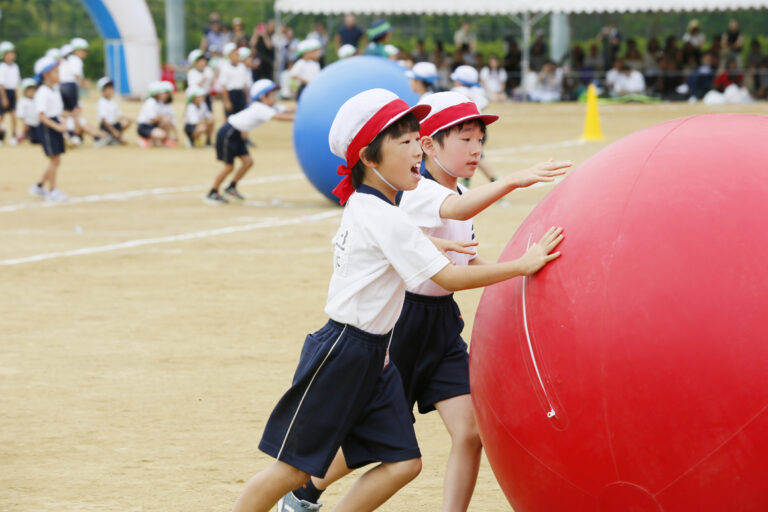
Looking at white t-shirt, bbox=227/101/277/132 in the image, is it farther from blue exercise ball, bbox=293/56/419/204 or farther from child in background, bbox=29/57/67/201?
child in background, bbox=29/57/67/201

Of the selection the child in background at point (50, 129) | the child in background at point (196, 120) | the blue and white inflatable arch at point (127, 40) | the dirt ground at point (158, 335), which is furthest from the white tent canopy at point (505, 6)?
the child in background at point (50, 129)

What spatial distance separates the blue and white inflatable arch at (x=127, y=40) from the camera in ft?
98.8

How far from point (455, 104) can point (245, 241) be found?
7455 mm

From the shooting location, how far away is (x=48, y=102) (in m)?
15.7

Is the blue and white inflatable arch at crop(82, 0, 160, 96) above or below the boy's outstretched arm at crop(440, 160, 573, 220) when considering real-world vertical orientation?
below

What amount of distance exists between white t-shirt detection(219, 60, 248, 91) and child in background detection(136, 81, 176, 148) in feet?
4.24

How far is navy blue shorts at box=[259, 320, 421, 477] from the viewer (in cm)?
405

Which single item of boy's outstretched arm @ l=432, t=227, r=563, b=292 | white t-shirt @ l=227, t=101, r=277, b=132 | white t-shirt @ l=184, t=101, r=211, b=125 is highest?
boy's outstretched arm @ l=432, t=227, r=563, b=292

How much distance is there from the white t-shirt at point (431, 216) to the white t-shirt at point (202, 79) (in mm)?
19552

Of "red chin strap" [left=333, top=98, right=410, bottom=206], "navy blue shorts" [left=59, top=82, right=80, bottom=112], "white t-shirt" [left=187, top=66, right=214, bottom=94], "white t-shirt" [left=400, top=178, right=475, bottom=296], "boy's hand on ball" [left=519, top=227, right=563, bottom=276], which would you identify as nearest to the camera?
"boy's hand on ball" [left=519, top=227, right=563, bottom=276]

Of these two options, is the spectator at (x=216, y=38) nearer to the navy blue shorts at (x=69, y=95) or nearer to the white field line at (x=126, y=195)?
the navy blue shorts at (x=69, y=95)

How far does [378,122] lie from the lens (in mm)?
3971

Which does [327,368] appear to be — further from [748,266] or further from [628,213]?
[748,266]

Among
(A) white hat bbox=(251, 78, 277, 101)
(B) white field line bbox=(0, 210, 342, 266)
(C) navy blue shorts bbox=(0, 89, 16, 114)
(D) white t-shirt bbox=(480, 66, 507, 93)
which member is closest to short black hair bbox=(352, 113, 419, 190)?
(B) white field line bbox=(0, 210, 342, 266)
